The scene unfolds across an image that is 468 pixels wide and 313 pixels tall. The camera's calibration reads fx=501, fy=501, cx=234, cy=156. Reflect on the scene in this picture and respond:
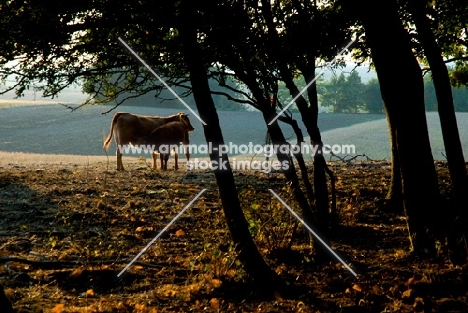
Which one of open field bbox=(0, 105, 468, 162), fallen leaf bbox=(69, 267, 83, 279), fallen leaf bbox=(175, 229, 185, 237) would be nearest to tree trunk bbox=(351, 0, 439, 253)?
fallen leaf bbox=(175, 229, 185, 237)

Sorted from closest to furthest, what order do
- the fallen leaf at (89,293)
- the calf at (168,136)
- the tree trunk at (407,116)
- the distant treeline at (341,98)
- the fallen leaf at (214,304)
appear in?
the fallen leaf at (214,304) < the fallen leaf at (89,293) < the tree trunk at (407,116) < the calf at (168,136) < the distant treeline at (341,98)

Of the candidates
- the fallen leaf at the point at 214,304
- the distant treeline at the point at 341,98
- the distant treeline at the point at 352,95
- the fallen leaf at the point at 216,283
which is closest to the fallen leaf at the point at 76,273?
the fallen leaf at the point at 216,283

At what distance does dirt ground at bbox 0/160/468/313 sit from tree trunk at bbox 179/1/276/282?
18cm

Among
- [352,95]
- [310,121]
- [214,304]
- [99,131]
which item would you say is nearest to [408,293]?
[214,304]

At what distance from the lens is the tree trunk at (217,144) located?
17.1 feet

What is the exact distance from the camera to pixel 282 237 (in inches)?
272

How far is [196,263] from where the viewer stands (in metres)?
6.62

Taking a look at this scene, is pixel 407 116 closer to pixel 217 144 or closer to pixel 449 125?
pixel 449 125

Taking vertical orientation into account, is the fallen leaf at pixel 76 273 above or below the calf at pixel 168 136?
below

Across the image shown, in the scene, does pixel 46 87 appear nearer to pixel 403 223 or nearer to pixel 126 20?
pixel 126 20

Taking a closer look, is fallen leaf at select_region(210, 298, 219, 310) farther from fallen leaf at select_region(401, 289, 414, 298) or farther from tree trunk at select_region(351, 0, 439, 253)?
tree trunk at select_region(351, 0, 439, 253)

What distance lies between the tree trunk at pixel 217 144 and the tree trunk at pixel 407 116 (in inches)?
85.4

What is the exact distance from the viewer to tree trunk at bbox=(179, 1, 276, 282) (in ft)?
17.1

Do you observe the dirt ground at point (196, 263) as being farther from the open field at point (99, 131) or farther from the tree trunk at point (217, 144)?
the open field at point (99, 131)
